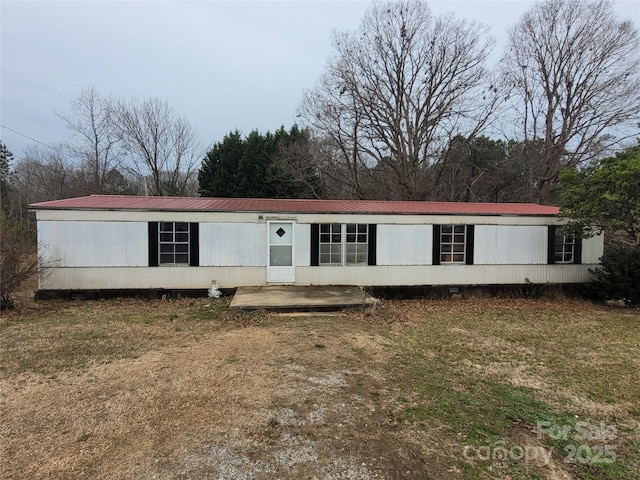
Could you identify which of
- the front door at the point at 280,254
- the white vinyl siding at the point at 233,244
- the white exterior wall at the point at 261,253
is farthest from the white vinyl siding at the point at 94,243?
the front door at the point at 280,254

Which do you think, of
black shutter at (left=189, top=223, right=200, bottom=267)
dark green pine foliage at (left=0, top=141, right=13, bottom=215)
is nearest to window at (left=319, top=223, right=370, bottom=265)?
black shutter at (left=189, top=223, right=200, bottom=267)

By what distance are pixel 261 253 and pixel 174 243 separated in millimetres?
2311

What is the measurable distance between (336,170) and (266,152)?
172 inches

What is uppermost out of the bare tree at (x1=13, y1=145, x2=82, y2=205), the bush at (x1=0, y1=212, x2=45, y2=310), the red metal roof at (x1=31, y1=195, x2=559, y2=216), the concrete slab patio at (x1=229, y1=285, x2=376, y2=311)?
the bare tree at (x1=13, y1=145, x2=82, y2=205)

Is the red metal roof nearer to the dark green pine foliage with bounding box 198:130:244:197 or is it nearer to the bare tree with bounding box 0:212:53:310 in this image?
the bare tree with bounding box 0:212:53:310

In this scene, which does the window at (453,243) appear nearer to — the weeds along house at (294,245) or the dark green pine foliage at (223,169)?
the weeds along house at (294,245)

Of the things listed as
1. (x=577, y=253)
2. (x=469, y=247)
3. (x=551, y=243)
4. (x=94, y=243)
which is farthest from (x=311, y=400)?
(x=577, y=253)

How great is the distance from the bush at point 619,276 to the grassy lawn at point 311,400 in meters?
3.99

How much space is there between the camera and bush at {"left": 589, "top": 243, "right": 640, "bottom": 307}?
10398mm

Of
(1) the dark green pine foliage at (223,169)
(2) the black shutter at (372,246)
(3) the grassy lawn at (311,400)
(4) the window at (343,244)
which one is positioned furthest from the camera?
(1) the dark green pine foliage at (223,169)

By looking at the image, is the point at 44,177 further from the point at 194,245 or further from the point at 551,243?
the point at 551,243

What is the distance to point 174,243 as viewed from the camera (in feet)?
32.7

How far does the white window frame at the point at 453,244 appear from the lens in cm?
1110

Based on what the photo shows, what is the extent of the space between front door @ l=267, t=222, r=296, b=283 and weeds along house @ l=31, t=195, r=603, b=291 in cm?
3
